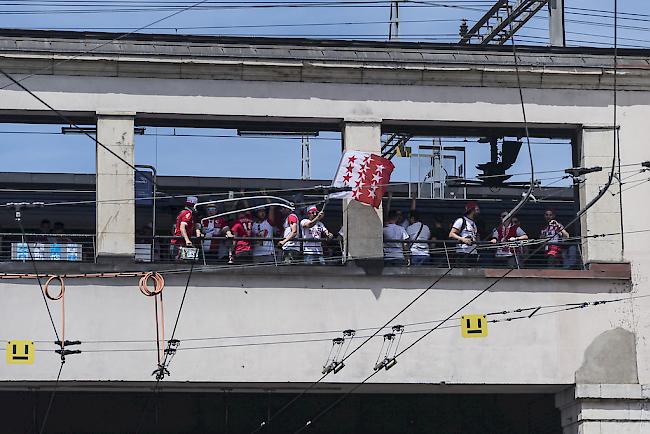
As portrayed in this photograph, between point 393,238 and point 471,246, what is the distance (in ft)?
4.73

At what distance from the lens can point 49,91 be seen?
2669 cm

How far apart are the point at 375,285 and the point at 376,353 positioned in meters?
1.23

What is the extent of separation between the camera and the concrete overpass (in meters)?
26.4

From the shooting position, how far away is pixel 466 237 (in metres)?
27.4

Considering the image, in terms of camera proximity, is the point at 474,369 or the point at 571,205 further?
A: the point at 571,205

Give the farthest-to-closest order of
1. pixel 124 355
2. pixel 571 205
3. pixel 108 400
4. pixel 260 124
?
pixel 571 205 → pixel 108 400 → pixel 260 124 → pixel 124 355

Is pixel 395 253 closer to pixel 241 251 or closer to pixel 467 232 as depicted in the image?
pixel 467 232

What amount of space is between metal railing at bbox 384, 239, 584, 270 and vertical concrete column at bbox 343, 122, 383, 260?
1.01ft

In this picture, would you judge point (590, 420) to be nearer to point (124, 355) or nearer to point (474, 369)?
point (474, 369)

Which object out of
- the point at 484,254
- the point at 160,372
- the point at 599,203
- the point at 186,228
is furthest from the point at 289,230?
the point at 599,203

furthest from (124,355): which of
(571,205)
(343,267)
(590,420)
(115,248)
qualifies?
(571,205)

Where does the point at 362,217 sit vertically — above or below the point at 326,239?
above

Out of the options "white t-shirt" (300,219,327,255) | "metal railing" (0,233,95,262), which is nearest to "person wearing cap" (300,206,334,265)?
"white t-shirt" (300,219,327,255)

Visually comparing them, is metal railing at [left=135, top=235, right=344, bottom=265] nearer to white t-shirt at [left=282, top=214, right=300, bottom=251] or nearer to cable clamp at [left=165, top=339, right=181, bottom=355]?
white t-shirt at [left=282, top=214, right=300, bottom=251]
